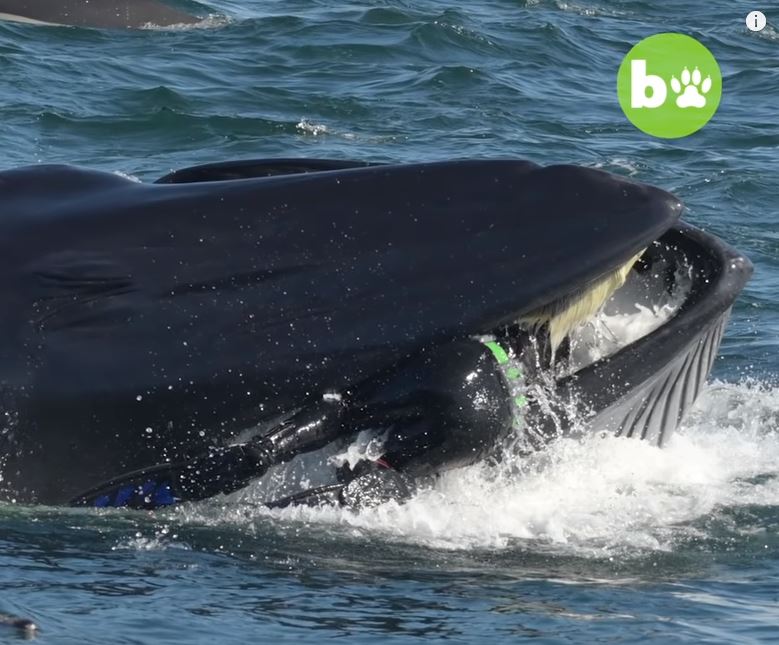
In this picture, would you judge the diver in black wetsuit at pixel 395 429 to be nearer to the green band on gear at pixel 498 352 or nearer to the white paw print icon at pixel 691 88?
the green band on gear at pixel 498 352

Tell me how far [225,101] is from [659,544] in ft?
46.3

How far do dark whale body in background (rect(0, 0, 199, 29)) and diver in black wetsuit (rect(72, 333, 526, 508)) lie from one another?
59.4 ft

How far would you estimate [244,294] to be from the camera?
279 inches

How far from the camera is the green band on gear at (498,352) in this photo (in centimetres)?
706

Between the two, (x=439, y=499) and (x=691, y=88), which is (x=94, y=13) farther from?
(x=439, y=499)

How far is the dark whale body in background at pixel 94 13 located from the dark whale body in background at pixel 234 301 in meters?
17.8

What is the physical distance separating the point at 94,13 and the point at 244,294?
18.5 metres

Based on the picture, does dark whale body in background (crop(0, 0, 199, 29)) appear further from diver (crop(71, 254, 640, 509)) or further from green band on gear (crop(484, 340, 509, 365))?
green band on gear (crop(484, 340, 509, 365))

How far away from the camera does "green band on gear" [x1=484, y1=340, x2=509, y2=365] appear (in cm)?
706

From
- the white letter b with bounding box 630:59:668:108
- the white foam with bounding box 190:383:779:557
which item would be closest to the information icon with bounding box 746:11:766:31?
the white letter b with bounding box 630:59:668:108

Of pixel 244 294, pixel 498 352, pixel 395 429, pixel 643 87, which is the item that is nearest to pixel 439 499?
pixel 395 429

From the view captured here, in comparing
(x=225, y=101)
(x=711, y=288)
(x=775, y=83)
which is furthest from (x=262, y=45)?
(x=711, y=288)

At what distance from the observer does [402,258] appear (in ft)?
23.2

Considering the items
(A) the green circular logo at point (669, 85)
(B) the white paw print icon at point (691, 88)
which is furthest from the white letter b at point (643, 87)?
(B) the white paw print icon at point (691, 88)
